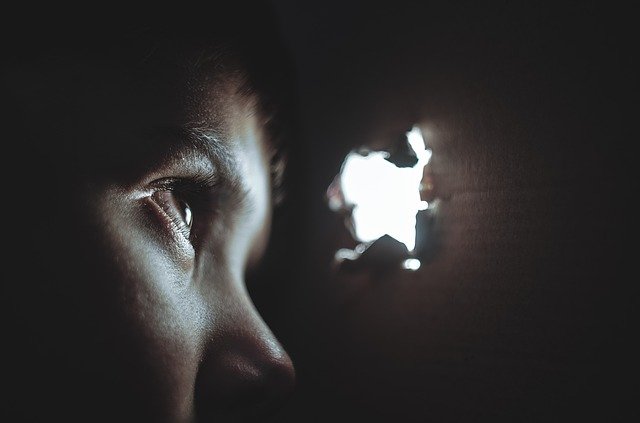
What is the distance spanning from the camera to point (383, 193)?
773 mm

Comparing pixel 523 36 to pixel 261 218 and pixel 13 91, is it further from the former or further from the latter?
→ pixel 13 91

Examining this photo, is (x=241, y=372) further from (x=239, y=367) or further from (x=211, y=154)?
(x=211, y=154)

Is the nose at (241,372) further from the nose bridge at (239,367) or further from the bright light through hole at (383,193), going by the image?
the bright light through hole at (383,193)

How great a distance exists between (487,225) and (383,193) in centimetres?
20

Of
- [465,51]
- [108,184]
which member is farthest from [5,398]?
[465,51]

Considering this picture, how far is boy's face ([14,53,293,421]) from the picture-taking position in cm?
50

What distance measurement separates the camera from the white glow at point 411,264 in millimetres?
708

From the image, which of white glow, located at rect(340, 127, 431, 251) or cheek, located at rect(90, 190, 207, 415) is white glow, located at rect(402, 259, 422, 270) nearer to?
white glow, located at rect(340, 127, 431, 251)

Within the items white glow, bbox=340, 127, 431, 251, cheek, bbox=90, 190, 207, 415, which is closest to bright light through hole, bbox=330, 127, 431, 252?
white glow, bbox=340, 127, 431, 251

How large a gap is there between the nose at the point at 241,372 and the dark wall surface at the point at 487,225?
214mm

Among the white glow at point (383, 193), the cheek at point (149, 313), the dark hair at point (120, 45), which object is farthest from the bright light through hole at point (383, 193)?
the cheek at point (149, 313)

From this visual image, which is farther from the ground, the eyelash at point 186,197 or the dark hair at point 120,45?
the dark hair at point 120,45

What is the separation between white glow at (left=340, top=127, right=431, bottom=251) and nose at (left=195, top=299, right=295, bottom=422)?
25 cm

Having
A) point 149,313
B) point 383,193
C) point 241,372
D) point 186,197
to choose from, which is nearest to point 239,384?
point 241,372
